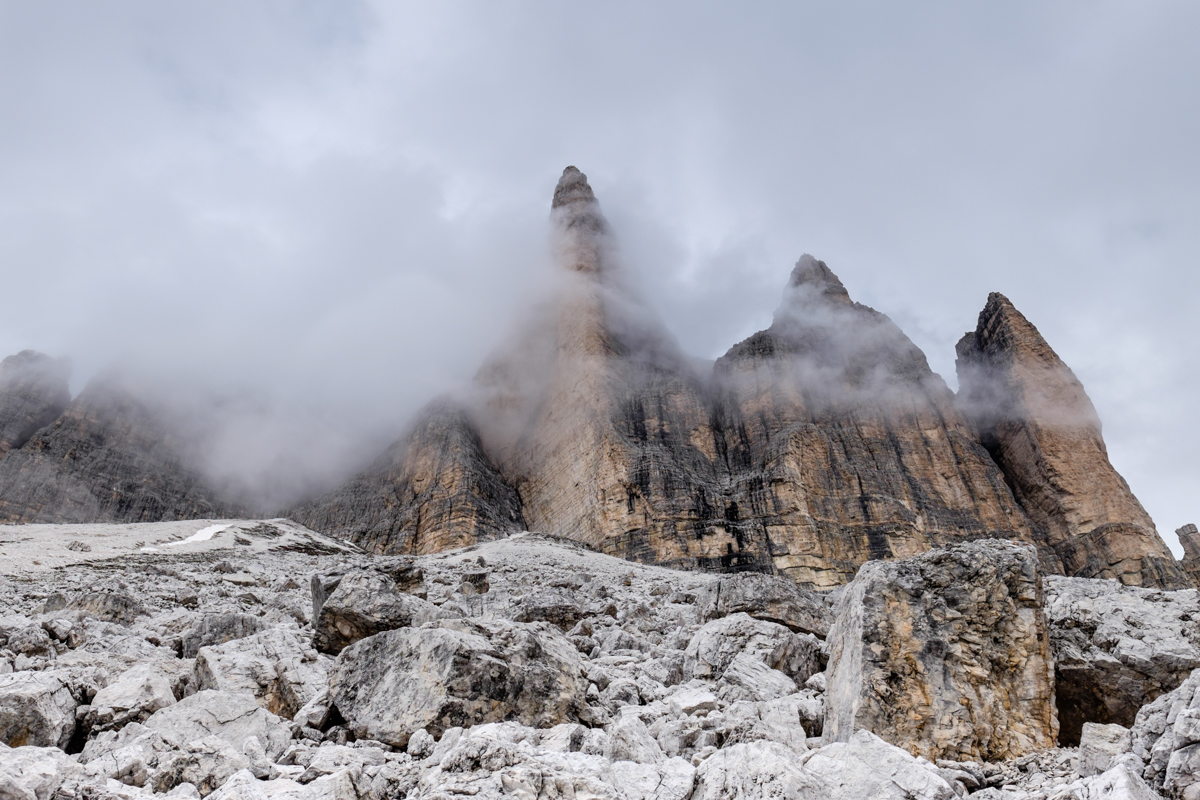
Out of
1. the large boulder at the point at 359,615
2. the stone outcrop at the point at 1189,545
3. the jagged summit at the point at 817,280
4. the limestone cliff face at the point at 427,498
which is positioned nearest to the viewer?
the large boulder at the point at 359,615

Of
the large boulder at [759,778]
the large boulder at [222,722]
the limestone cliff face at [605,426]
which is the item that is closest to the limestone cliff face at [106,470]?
the limestone cliff face at [605,426]

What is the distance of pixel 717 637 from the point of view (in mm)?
9789

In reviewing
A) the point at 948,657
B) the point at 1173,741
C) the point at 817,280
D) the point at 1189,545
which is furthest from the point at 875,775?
the point at 817,280

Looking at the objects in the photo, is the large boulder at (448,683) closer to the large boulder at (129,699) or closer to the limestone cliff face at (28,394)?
the large boulder at (129,699)

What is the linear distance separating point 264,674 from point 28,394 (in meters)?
87.5

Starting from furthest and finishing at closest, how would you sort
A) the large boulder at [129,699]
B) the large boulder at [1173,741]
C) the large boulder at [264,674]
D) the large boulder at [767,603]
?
the large boulder at [767,603] < the large boulder at [264,674] < the large boulder at [129,699] < the large boulder at [1173,741]

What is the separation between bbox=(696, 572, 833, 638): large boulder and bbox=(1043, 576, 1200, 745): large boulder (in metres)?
4.18

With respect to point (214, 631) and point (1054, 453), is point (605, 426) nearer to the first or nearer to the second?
point (1054, 453)

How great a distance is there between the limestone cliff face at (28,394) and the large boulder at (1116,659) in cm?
8358

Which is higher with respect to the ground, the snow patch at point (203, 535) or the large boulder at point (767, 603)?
the snow patch at point (203, 535)

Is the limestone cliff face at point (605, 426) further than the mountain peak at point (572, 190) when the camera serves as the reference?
No

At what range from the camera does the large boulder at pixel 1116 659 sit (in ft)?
23.8

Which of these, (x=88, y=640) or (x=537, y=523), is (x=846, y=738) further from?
(x=537, y=523)

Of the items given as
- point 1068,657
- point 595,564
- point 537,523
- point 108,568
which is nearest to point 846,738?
point 1068,657
